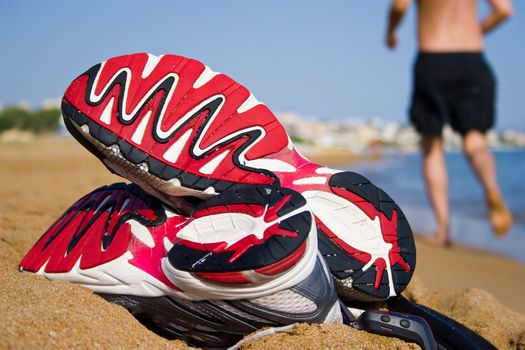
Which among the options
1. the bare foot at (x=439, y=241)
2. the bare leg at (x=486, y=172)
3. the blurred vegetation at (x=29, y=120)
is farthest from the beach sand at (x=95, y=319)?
the blurred vegetation at (x=29, y=120)

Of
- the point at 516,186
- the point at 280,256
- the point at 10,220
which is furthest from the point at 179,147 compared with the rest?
the point at 516,186

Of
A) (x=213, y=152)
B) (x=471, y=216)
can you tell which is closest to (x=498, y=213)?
(x=471, y=216)

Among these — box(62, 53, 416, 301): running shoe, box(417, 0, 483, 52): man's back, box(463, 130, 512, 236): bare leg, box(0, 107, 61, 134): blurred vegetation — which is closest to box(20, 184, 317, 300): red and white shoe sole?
box(62, 53, 416, 301): running shoe

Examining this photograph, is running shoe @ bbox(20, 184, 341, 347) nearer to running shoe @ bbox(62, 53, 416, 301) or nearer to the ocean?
running shoe @ bbox(62, 53, 416, 301)

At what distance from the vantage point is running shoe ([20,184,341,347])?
1.20m

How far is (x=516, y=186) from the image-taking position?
10.6 meters

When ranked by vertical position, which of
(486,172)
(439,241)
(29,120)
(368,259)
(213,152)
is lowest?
(29,120)

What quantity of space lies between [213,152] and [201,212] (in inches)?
7.1

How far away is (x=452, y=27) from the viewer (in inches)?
166

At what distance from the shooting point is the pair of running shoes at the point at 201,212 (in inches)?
50.7

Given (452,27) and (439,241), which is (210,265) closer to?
(439,241)

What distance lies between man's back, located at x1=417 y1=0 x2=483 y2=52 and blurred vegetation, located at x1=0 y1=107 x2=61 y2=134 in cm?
2768

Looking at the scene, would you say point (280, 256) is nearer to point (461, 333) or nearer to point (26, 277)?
point (461, 333)

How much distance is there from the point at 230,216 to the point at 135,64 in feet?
1.69
